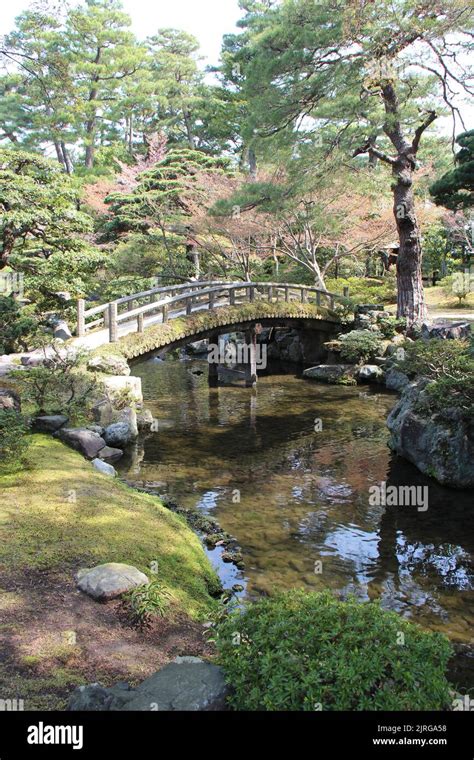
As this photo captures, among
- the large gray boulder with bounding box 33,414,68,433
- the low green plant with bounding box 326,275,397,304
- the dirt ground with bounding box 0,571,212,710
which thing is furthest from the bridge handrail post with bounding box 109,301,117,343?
the low green plant with bounding box 326,275,397,304

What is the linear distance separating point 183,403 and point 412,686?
15238 millimetres

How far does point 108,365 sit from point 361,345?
416 inches

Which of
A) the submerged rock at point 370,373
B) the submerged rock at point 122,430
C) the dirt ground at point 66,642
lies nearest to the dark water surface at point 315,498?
the submerged rock at point 122,430

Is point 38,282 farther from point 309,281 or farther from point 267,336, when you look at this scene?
point 309,281

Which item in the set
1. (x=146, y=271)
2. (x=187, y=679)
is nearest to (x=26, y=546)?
(x=187, y=679)

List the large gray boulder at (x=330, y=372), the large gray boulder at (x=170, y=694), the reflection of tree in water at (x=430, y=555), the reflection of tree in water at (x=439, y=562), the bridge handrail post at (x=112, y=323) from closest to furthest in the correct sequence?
the large gray boulder at (x=170, y=694) < the reflection of tree in water at (x=430, y=555) < the reflection of tree in water at (x=439, y=562) < the bridge handrail post at (x=112, y=323) < the large gray boulder at (x=330, y=372)

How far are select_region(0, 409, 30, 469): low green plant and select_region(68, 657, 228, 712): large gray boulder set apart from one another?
543 cm

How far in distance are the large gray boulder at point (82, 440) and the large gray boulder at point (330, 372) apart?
11489 millimetres

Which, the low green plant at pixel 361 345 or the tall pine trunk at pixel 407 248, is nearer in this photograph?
the tall pine trunk at pixel 407 248

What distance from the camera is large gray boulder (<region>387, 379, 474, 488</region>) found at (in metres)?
10.7

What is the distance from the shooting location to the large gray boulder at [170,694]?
3.45 metres

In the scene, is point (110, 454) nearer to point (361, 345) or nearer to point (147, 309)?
point (147, 309)

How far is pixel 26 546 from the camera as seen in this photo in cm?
638

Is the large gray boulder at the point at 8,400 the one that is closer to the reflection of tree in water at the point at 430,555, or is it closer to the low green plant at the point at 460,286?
the reflection of tree in water at the point at 430,555
